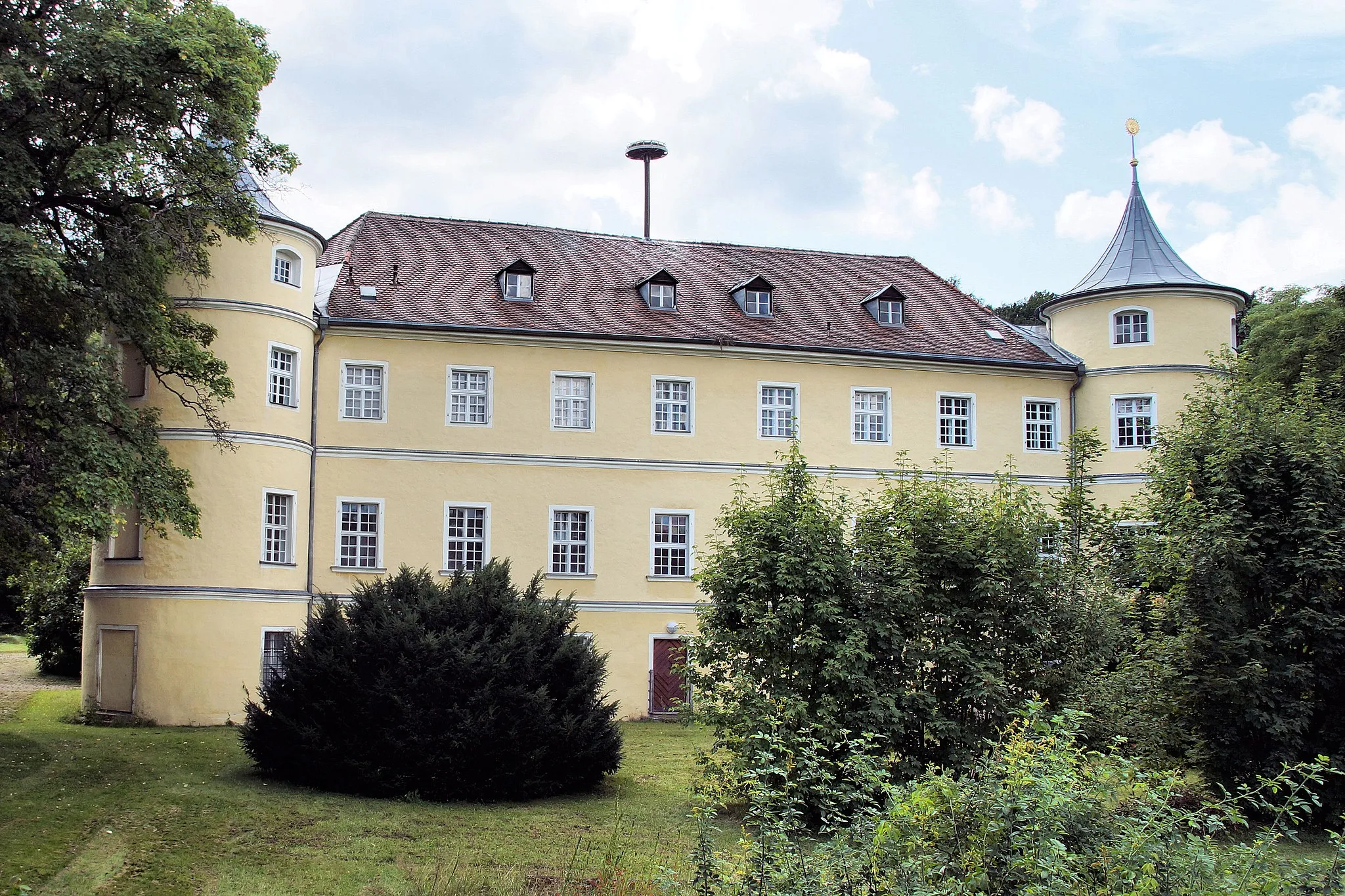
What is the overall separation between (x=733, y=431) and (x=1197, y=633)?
14.7m

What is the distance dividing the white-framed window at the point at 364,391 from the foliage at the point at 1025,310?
111ft

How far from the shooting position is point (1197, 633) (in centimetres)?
1677

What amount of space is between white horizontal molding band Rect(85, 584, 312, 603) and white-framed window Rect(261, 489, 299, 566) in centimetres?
78

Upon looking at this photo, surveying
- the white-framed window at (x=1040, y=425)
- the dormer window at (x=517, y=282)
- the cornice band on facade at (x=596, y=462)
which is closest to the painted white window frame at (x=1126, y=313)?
the white-framed window at (x=1040, y=425)

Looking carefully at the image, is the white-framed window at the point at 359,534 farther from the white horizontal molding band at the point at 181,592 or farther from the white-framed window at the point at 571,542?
the white-framed window at the point at 571,542

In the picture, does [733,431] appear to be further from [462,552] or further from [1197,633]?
[1197,633]

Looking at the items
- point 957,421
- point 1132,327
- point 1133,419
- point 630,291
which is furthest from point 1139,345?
point 630,291

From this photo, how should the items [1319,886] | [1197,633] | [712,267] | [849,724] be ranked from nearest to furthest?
1. [1319,886]
2. [849,724]
3. [1197,633]
4. [712,267]

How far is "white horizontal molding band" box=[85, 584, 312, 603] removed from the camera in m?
24.6

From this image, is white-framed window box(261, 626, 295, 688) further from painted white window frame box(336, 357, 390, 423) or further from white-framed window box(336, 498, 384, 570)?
painted white window frame box(336, 357, 390, 423)

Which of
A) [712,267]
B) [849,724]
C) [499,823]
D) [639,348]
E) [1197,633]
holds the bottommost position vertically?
[499,823]

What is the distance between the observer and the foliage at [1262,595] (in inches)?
651

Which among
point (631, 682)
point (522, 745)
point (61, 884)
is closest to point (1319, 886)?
point (61, 884)

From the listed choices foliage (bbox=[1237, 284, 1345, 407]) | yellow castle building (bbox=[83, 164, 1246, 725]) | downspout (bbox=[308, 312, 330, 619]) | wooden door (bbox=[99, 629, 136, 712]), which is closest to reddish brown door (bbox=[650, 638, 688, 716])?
yellow castle building (bbox=[83, 164, 1246, 725])
